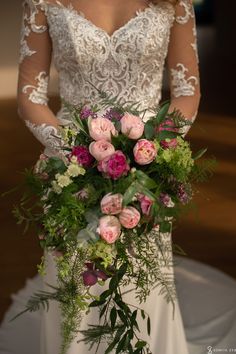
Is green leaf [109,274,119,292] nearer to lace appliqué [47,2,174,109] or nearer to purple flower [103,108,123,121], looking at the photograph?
purple flower [103,108,123,121]

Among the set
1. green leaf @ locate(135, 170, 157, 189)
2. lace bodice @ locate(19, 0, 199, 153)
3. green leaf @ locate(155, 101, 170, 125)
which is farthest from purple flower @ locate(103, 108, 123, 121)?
lace bodice @ locate(19, 0, 199, 153)

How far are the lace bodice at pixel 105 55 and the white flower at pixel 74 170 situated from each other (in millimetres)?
1010

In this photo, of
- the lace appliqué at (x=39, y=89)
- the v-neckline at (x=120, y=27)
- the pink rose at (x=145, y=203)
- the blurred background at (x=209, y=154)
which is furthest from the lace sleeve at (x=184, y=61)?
the pink rose at (x=145, y=203)

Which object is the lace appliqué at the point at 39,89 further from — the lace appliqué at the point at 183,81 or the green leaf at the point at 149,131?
the green leaf at the point at 149,131

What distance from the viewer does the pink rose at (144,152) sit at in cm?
193

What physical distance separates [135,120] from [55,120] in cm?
106

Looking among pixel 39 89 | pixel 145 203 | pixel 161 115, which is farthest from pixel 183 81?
pixel 145 203

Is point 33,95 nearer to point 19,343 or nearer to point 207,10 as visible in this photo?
point 19,343

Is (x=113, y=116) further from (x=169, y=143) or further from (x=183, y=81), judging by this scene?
(x=183, y=81)

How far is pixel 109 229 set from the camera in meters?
1.87

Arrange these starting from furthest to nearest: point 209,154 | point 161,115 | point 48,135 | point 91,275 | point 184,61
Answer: point 209,154, point 184,61, point 48,135, point 161,115, point 91,275

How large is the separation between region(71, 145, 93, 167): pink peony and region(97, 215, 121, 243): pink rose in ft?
0.58

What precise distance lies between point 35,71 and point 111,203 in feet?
4.12

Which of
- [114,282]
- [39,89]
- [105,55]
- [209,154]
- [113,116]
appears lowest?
[114,282]
